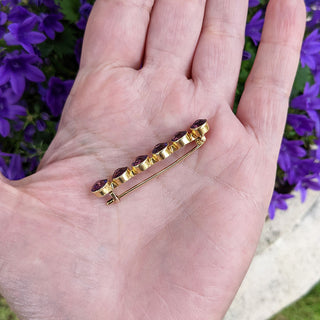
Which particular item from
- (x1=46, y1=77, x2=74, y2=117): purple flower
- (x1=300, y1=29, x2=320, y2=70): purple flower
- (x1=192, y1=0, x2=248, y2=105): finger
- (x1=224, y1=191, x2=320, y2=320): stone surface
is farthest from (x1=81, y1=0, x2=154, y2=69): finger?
(x1=224, y1=191, x2=320, y2=320): stone surface

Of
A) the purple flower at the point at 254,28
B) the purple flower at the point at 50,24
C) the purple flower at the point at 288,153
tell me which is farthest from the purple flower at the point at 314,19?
the purple flower at the point at 50,24

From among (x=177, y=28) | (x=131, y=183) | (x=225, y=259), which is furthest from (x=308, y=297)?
(x=177, y=28)

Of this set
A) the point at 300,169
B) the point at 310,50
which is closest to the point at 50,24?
the point at 310,50

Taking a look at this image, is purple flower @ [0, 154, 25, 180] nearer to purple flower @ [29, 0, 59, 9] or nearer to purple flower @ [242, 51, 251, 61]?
purple flower @ [29, 0, 59, 9]

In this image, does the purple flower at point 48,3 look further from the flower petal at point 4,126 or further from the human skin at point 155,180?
the flower petal at point 4,126

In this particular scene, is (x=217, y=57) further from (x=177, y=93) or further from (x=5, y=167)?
(x=5, y=167)

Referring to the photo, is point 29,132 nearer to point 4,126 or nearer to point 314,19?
point 4,126
